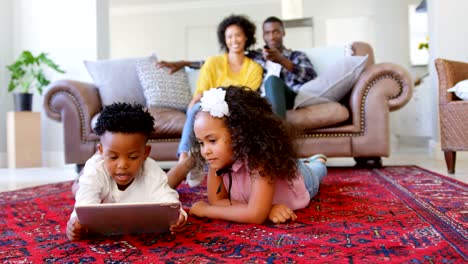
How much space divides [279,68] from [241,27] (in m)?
0.49

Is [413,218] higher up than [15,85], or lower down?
lower down

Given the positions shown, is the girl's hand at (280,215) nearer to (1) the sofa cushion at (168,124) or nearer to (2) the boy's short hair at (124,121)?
(2) the boy's short hair at (124,121)

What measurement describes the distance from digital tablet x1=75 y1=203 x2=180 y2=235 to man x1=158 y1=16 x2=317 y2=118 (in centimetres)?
164

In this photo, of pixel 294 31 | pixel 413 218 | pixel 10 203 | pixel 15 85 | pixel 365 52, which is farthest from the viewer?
pixel 294 31

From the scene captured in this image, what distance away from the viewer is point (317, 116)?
2.82 metres

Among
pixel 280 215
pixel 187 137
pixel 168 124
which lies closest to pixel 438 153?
pixel 168 124

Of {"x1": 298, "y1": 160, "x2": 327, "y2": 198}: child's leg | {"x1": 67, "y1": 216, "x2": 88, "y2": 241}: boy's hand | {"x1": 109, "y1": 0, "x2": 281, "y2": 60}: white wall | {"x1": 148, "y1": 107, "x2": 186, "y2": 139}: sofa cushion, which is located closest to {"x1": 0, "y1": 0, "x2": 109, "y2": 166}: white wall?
{"x1": 148, "y1": 107, "x2": 186, "y2": 139}: sofa cushion

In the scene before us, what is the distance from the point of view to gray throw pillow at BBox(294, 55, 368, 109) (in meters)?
2.90

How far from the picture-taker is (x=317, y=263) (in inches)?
33.8

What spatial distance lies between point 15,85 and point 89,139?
1.59 m

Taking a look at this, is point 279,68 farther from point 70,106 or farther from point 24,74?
point 24,74

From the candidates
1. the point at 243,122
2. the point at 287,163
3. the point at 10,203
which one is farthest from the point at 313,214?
the point at 10,203

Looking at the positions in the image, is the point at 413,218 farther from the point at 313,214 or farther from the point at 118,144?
the point at 118,144

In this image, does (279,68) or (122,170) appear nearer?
(122,170)
